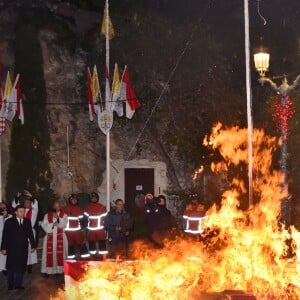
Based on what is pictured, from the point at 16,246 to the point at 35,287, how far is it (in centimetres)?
108

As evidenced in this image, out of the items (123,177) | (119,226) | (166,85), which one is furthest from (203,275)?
(166,85)

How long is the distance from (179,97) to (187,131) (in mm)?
1665

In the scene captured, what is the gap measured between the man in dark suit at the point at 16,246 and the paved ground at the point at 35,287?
0.29 meters

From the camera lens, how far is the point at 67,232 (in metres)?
13.0

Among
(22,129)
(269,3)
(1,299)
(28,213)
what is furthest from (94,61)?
(1,299)

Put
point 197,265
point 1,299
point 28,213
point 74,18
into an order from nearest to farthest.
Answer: point 197,265 < point 1,299 < point 28,213 < point 74,18

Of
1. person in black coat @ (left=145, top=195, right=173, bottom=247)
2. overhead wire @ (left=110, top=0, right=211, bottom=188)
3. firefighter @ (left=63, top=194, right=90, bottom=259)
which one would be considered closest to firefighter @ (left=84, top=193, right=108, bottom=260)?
firefighter @ (left=63, top=194, right=90, bottom=259)

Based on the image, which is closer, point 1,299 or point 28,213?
point 1,299

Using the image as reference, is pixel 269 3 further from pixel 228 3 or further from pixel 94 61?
pixel 94 61

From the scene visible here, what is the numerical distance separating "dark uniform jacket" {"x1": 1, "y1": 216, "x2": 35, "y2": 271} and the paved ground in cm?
52

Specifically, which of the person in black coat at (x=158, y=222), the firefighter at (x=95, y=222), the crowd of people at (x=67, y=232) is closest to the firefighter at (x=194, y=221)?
the crowd of people at (x=67, y=232)

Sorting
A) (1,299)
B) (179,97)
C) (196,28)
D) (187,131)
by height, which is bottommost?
(1,299)

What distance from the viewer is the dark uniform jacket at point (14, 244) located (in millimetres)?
10852

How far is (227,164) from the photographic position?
21.7 metres
